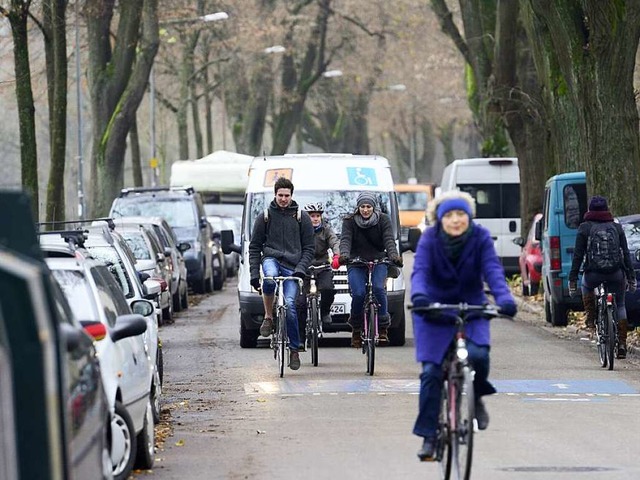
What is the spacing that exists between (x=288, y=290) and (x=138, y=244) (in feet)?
33.1

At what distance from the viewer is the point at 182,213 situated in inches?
1427

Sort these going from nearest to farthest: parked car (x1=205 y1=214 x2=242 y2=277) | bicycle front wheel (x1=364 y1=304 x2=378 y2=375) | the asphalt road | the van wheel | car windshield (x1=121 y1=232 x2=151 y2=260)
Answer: the asphalt road
bicycle front wheel (x1=364 y1=304 x2=378 y2=375)
the van wheel
car windshield (x1=121 y1=232 x2=151 y2=260)
parked car (x1=205 y1=214 x2=242 y2=277)

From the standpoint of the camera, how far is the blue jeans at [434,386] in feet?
31.1

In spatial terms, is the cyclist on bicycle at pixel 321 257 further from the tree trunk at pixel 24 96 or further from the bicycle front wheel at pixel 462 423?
the tree trunk at pixel 24 96

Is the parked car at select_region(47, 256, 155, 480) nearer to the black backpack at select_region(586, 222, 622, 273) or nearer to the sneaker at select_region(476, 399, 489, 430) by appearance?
the sneaker at select_region(476, 399, 489, 430)

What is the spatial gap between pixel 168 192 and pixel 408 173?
217ft

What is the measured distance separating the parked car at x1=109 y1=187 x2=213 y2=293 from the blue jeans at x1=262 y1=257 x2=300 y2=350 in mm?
18031

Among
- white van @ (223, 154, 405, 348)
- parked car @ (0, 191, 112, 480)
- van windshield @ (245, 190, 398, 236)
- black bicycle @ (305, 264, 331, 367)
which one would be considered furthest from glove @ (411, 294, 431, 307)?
van windshield @ (245, 190, 398, 236)

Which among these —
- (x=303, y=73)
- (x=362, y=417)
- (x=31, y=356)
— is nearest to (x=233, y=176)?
(x=303, y=73)

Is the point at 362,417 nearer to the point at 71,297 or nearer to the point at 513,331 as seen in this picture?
the point at 71,297

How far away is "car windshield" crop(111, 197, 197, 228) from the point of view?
35.8m

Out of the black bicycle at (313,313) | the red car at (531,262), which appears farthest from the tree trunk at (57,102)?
the black bicycle at (313,313)

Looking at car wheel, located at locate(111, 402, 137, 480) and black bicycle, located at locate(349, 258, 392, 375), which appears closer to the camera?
car wheel, located at locate(111, 402, 137, 480)

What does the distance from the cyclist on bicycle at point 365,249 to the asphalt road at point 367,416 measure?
573 mm
